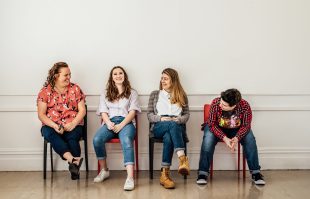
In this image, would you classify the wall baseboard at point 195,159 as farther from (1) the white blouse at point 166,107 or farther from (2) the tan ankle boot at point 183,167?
(2) the tan ankle boot at point 183,167

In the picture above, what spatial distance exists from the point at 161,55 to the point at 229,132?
1100 mm

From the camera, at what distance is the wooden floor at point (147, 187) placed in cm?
380

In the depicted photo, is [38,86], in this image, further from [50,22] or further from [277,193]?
[277,193]

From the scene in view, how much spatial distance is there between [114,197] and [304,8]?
2.82 metres

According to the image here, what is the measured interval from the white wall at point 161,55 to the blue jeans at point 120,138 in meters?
0.45

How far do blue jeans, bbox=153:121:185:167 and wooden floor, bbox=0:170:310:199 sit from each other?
27 cm

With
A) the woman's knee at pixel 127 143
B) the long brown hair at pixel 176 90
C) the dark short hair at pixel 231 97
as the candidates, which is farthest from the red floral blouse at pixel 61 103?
the dark short hair at pixel 231 97

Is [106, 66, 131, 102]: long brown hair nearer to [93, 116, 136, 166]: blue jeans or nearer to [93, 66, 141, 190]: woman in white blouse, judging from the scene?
[93, 66, 141, 190]: woman in white blouse

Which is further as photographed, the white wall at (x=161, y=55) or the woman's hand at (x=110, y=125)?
the white wall at (x=161, y=55)

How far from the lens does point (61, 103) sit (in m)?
4.47

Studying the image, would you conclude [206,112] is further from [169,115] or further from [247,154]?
[247,154]

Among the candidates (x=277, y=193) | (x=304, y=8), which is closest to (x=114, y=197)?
(x=277, y=193)

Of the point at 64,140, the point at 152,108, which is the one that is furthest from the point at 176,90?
the point at 64,140

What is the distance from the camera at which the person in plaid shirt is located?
13.8 ft
